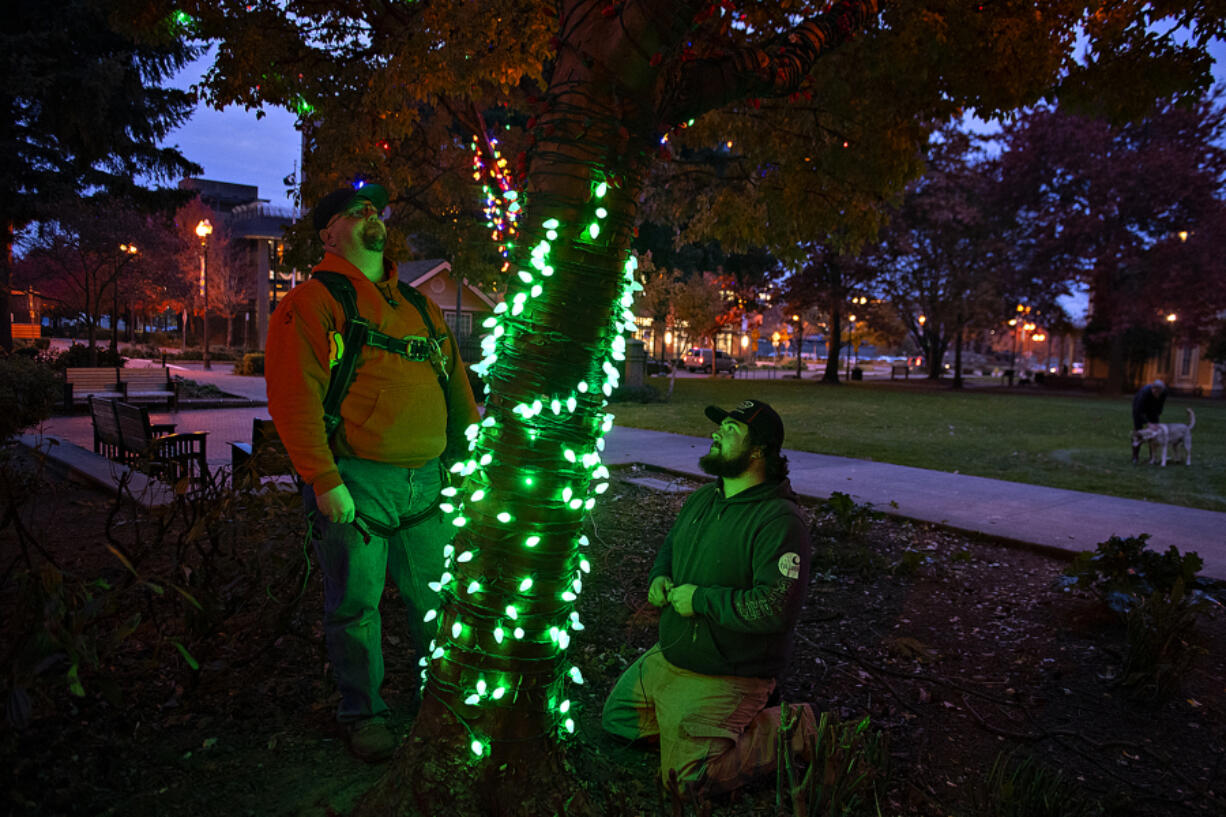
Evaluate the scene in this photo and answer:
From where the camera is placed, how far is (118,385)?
15148 mm

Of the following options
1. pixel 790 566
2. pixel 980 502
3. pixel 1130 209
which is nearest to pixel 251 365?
pixel 980 502

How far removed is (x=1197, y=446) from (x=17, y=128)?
25148mm

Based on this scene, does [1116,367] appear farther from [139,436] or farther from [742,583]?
[742,583]

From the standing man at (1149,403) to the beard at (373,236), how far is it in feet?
42.0

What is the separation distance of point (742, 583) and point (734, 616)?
5.1 inches

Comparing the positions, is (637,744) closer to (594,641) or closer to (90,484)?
(594,641)

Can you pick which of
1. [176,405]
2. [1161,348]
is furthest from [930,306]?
[176,405]

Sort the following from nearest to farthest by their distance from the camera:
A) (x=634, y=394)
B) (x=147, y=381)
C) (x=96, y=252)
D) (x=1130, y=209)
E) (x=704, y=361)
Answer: (x=147, y=381)
(x=634, y=394)
(x=96, y=252)
(x=1130, y=209)
(x=704, y=361)

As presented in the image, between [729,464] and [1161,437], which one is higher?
[729,464]

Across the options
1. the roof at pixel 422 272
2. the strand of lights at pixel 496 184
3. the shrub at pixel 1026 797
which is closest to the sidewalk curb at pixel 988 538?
the shrub at pixel 1026 797

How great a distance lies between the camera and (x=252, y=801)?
2334 mm

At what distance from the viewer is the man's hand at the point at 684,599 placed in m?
2.51

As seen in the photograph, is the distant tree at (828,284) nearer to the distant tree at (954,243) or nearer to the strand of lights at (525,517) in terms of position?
the distant tree at (954,243)

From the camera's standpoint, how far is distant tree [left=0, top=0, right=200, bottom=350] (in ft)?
49.2
